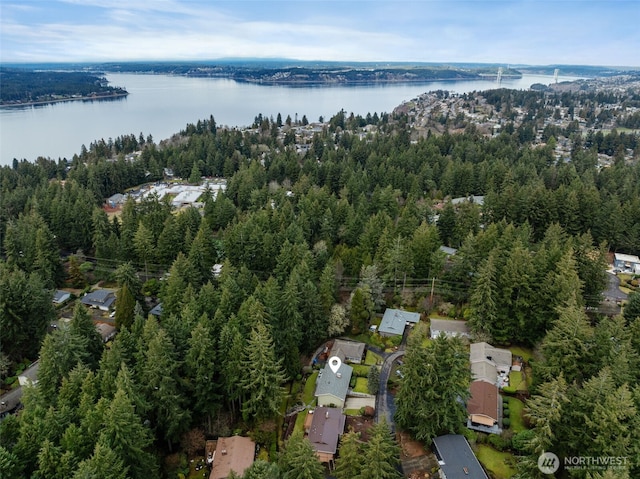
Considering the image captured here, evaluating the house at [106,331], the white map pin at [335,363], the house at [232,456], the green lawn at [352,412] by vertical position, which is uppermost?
the white map pin at [335,363]

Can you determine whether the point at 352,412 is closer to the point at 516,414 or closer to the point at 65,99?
the point at 516,414

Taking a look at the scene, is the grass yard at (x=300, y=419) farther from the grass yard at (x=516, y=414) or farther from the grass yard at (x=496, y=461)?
the grass yard at (x=516, y=414)

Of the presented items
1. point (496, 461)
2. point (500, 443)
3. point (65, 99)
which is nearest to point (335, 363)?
point (500, 443)

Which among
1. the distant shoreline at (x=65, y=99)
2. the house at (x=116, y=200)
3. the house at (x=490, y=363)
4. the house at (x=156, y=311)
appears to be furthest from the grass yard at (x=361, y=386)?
the distant shoreline at (x=65, y=99)

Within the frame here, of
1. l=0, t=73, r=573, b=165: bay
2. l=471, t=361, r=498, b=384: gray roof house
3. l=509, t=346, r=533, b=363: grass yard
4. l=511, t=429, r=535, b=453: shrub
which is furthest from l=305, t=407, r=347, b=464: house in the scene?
l=0, t=73, r=573, b=165: bay

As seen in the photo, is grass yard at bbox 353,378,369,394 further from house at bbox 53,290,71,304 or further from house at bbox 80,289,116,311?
house at bbox 53,290,71,304

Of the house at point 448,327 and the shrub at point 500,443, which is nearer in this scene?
the shrub at point 500,443
